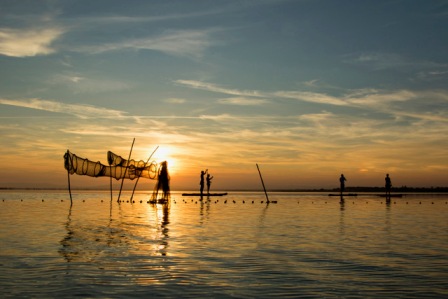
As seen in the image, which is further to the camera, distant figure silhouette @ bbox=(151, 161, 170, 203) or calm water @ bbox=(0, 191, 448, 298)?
distant figure silhouette @ bbox=(151, 161, 170, 203)

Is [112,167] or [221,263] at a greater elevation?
[112,167]

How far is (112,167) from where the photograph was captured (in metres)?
55.9

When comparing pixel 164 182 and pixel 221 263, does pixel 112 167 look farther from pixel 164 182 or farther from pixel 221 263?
pixel 221 263

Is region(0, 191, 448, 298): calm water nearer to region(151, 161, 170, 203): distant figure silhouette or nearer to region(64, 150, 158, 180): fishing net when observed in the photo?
region(64, 150, 158, 180): fishing net

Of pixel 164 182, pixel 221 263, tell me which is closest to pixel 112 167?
pixel 164 182

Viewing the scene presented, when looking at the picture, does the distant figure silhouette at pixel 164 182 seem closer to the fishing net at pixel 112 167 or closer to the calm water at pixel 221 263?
the fishing net at pixel 112 167

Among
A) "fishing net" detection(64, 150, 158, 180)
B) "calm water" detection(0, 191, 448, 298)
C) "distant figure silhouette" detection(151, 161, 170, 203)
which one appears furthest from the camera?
"distant figure silhouette" detection(151, 161, 170, 203)

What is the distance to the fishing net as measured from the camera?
51.8 m

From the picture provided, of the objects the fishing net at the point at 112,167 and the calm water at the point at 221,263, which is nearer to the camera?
the calm water at the point at 221,263

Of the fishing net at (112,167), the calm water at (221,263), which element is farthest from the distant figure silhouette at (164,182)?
the calm water at (221,263)

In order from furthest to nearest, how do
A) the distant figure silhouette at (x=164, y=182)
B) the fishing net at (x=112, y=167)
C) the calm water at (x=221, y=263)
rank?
the distant figure silhouette at (x=164, y=182) < the fishing net at (x=112, y=167) < the calm water at (x=221, y=263)

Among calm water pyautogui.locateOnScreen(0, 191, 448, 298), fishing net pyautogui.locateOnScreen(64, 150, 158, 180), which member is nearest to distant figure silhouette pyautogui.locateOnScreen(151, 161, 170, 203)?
fishing net pyautogui.locateOnScreen(64, 150, 158, 180)

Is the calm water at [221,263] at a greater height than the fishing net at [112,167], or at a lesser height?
lesser

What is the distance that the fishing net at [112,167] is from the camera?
51.8 metres
